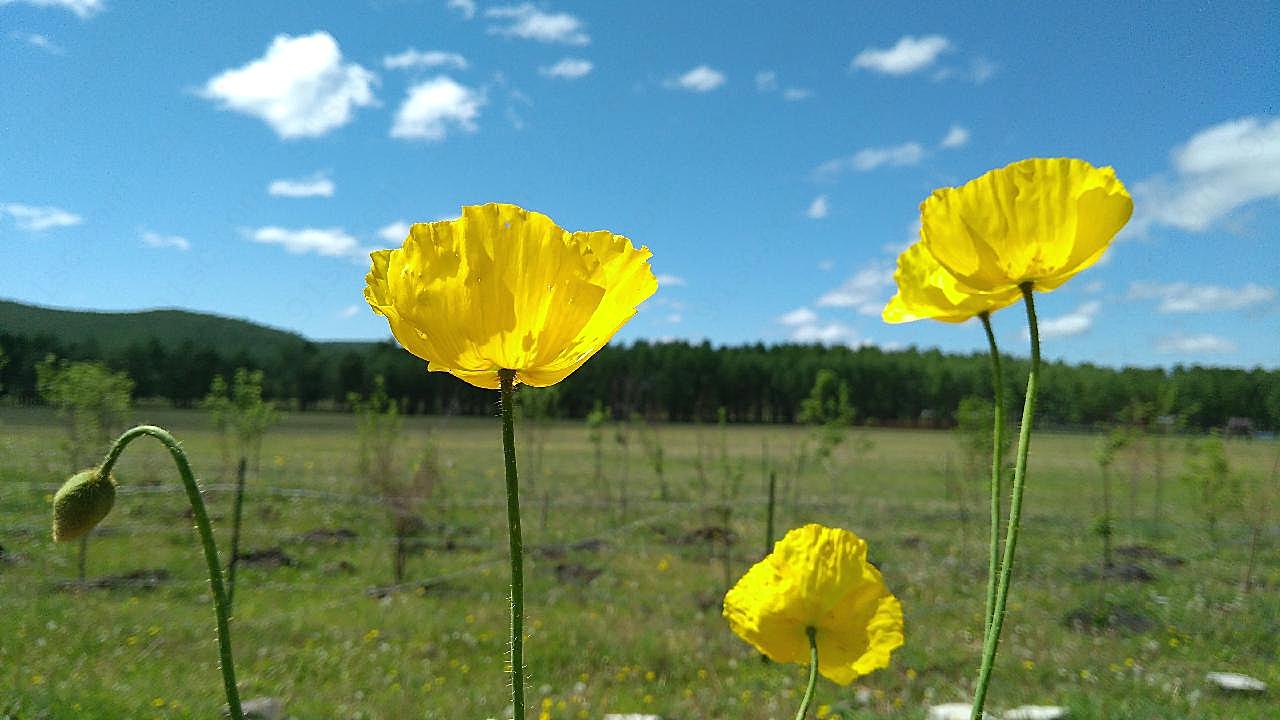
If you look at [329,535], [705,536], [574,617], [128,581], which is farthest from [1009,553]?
[329,535]

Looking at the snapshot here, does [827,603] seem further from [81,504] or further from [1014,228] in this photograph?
[81,504]

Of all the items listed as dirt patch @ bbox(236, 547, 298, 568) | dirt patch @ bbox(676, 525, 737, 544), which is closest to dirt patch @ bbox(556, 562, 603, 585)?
dirt patch @ bbox(676, 525, 737, 544)

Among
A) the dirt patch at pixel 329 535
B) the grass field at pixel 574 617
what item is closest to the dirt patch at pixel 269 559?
the grass field at pixel 574 617

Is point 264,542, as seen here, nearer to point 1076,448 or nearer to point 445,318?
Answer: point 445,318

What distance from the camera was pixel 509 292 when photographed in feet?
2.32

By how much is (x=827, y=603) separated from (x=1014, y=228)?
48 centimetres

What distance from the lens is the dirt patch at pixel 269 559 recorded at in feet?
29.7

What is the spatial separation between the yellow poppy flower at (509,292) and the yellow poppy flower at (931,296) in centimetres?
43

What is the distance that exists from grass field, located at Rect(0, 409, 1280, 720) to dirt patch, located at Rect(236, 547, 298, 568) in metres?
0.11

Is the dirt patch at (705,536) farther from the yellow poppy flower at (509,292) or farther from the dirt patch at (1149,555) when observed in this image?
the yellow poppy flower at (509,292)

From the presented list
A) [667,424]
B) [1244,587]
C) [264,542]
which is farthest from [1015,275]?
[667,424]

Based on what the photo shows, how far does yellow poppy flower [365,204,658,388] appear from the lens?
2.26 feet

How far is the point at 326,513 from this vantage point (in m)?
12.5

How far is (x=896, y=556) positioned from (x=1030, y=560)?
6.06 feet
